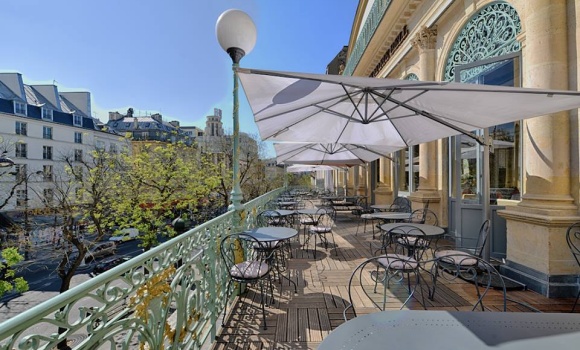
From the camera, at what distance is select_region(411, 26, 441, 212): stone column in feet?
22.7

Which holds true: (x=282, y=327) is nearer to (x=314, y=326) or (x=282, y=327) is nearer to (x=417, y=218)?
(x=314, y=326)

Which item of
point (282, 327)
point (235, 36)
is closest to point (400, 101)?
point (235, 36)

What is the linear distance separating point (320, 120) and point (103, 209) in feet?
57.9

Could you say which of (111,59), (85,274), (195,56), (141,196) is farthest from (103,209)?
(111,59)

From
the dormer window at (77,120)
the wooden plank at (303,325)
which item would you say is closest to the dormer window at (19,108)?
the dormer window at (77,120)

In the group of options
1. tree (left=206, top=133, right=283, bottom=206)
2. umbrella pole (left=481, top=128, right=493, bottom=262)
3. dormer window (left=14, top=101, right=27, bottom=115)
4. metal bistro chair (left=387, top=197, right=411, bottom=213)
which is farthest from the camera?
dormer window (left=14, top=101, right=27, bottom=115)

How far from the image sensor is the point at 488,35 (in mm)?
5219

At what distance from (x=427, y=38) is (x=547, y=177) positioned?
5111mm

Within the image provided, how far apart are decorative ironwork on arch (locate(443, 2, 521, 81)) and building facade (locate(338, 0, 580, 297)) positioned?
0.02m

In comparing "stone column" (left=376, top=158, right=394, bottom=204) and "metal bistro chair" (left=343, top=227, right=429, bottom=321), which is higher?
"stone column" (left=376, top=158, right=394, bottom=204)

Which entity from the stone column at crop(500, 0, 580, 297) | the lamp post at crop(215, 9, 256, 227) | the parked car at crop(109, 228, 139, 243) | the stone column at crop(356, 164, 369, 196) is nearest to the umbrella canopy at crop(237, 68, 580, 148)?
the lamp post at crop(215, 9, 256, 227)

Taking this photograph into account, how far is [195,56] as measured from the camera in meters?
17.9

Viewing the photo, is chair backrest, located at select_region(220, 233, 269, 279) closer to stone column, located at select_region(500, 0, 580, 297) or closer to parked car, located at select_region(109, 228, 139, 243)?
stone column, located at select_region(500, 0, 580, 297)

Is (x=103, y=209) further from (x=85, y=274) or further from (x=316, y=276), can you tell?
(x=316, y=276)
